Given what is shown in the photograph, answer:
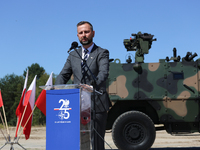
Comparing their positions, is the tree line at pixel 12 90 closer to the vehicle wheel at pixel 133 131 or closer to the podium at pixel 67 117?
the vehicle wheel at pixel 133 131

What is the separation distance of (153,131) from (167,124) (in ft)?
3.09

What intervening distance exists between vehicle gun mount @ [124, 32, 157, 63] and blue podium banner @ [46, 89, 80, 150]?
19.0 feet

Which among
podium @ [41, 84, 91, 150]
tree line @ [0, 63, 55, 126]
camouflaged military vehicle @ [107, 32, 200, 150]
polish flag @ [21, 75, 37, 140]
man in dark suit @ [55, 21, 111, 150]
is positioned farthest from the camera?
tree line @ [0, 63, 55, 126]

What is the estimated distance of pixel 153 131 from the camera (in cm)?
806

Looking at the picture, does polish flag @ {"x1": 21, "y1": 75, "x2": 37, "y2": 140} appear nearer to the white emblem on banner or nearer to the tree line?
the white emblem on banner

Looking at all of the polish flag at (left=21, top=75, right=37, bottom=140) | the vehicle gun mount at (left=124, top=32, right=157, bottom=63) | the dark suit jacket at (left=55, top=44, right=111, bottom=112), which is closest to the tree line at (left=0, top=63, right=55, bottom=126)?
the vehicle gun mount at (left=124, top=32, right=157, bottom=63)

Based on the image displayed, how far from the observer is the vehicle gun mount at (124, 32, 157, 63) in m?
9.08

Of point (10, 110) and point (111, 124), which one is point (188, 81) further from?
point (10, 110)

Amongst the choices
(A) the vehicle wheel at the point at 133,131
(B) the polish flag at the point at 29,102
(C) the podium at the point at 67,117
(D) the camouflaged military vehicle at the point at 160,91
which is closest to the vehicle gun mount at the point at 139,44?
(D) the camouflaged military vehicle at the point at 160,91

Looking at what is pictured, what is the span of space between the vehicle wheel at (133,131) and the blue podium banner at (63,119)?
480 cm

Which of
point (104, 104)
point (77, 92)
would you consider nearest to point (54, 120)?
point (77, 92)

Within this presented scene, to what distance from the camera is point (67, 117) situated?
3312mm

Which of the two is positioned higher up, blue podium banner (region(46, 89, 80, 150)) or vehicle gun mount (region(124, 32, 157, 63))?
vehicle gun mount (region(124, 32, 157, 63))

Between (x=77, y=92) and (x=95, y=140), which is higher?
(x=77, y=92)
